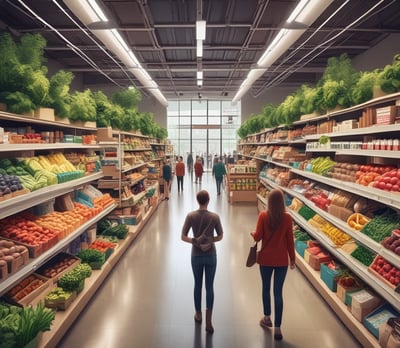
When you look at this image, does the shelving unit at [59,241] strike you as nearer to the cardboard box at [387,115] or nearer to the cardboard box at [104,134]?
the cardboard box at [104,134]

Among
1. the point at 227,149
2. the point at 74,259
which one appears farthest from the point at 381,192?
the point at 227,149

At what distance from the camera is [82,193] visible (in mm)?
6211

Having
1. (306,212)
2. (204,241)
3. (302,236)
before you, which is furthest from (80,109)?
(302,236)

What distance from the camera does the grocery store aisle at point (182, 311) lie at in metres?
3.49

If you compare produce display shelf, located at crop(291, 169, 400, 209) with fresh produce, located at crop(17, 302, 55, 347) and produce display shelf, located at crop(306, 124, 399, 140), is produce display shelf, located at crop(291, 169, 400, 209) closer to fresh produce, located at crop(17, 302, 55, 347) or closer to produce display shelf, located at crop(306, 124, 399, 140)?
produce display shelf, located at crop(306, 124, 399, 140)

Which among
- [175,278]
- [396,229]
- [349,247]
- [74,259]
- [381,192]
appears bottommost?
[175,278]

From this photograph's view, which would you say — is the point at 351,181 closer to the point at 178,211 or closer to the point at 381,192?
the point at 381,192

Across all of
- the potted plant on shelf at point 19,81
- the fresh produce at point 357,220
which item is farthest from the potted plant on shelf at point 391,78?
the potted plant on shelf at point 19,81

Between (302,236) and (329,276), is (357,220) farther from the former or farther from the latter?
(302,236)

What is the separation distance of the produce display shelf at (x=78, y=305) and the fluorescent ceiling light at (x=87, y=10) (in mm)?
3674

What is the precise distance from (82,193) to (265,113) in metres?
7.54

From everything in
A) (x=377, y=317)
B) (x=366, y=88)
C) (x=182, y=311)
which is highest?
(x=366, y=88)

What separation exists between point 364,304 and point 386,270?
1.42 ft

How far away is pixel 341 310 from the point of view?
12.5ft
